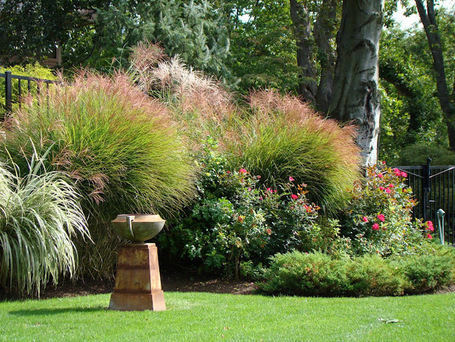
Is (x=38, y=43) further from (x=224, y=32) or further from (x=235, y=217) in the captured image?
(x=235, y=217)

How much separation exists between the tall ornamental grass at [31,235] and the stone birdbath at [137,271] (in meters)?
0.63

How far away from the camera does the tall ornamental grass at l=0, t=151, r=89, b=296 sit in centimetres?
496

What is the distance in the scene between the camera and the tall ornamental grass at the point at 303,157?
7551mm

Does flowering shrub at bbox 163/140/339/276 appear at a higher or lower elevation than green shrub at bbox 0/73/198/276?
lower

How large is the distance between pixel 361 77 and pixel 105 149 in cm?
598

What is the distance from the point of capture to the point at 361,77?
10.0m

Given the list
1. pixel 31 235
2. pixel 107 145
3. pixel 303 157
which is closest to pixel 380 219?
pixel 303 157

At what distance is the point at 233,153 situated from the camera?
7.71 meters

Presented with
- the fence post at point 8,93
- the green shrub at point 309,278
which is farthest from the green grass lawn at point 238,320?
the fence post at point 8,93

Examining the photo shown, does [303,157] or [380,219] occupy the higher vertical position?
[303,157]

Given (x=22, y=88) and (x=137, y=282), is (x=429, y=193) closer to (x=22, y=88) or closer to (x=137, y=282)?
(x=22, y=88)

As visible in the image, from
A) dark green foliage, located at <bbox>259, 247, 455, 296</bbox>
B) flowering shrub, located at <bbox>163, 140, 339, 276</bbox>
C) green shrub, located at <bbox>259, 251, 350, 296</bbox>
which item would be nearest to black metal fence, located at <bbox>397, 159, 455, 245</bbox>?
flowering shrub, located at <bbox>163, 140, 339, 276</bbox>

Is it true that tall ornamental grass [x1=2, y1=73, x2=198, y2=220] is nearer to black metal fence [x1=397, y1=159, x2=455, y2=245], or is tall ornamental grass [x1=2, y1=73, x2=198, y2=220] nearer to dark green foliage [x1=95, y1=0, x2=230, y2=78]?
black metal fence [x1=397, y1=159, x2=455, y2=245]

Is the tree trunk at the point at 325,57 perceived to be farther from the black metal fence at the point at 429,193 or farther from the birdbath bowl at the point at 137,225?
the birdbath bowl at the point at 137,225
